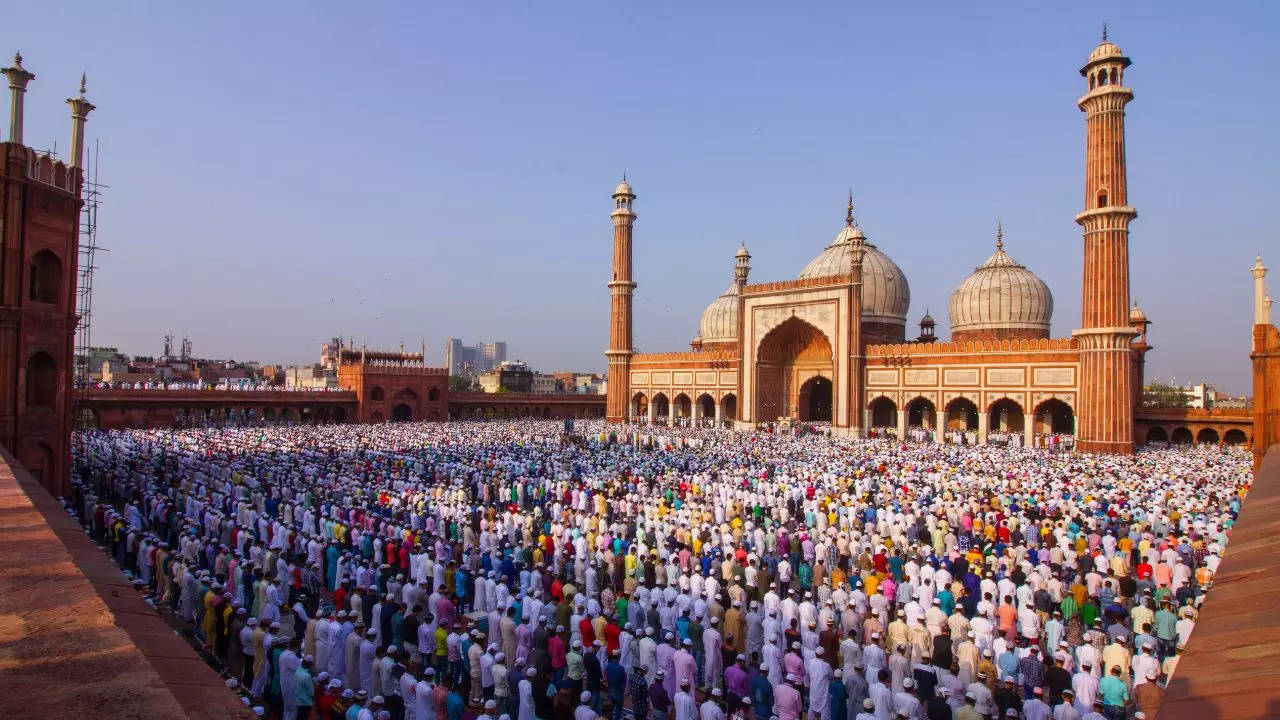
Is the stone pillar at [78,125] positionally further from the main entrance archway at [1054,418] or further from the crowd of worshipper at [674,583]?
the main entrance archway at [1054,418]

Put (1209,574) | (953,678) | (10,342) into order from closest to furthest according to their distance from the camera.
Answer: (953,678)
(1209,574)
(10,342)

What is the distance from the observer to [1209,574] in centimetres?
913

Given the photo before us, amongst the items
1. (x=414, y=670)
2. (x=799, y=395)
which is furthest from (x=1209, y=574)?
(x=799, y=395)

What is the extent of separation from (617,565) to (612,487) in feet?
20.8

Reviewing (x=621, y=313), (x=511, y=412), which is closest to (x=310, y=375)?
(x=511, y=412)

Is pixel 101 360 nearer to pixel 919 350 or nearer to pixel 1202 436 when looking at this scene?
pixel 919 350

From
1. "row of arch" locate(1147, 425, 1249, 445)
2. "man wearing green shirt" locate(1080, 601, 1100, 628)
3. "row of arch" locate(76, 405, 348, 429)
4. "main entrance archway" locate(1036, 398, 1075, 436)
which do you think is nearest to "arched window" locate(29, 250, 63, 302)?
"row of arch" locate(76, 405, 348, 429)

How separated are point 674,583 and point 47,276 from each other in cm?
1585

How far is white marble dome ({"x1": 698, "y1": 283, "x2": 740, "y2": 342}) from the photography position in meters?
51.6

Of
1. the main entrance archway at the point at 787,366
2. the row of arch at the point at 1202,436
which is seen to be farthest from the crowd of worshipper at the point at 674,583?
the main entrance archway at the point at 787,366

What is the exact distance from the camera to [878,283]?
142ft

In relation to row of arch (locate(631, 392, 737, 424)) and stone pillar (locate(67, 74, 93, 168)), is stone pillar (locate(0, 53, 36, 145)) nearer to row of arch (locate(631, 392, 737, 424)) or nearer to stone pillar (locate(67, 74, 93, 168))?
stone pillar (locate(67, 74, 93, 168))

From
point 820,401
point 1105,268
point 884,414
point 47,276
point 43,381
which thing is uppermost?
point 1105,268

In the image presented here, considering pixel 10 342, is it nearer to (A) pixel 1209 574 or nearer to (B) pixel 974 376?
(A) pixel 1209 574
